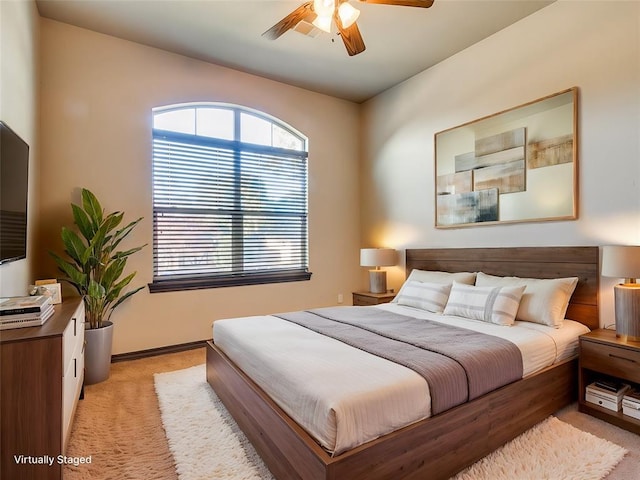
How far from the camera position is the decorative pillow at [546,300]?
101 inches

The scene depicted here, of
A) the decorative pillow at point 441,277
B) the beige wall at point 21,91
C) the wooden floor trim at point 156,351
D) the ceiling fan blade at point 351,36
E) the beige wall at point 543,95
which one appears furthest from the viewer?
the wooden floor trim at point 156,351

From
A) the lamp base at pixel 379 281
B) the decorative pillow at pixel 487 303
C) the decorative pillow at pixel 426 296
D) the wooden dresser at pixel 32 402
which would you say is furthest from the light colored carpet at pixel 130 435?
the lamp base at pixel 379 281

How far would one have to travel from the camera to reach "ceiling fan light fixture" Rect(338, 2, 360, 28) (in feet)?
7.15

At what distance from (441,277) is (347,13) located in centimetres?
250

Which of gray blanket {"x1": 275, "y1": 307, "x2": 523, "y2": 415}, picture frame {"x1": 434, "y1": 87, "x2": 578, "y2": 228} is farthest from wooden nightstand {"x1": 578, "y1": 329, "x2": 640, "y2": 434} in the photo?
picture frame {"x1": 434, "y1": 87, "x2": 578, "y2": 228}

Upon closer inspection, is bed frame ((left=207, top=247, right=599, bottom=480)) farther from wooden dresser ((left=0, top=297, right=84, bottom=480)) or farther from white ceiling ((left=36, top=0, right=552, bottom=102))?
white ceiling ((left=36, top=0, right=552, bottom=102))

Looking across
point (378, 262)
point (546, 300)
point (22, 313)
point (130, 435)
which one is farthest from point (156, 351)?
point (546, 300)

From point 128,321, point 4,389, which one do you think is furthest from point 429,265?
point 4,389

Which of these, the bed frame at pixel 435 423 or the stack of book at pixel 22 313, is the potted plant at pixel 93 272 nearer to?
the bed frame at pixel 435 423

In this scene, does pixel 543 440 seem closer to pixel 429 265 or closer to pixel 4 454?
pixel 429 265

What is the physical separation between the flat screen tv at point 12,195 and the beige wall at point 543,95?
12.0 ft

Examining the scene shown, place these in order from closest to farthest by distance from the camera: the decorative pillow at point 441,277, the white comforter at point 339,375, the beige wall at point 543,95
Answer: the white comforter at point 339,375
the beige wall at point 543,95
the decorative pillow at point 441,277

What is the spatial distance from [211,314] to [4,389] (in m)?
2.48

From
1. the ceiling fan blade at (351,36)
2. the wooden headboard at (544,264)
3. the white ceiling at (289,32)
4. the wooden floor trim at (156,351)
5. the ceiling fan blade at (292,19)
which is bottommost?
the wooden floor trim at (156,351)
